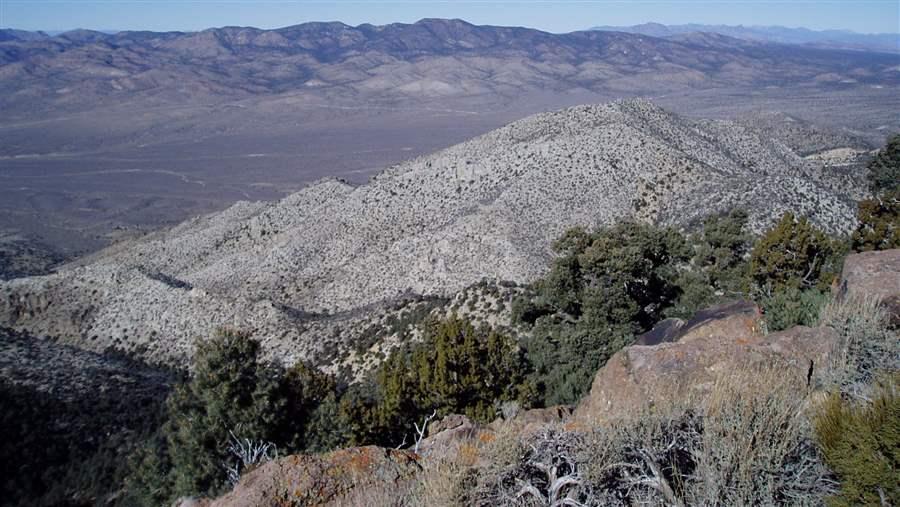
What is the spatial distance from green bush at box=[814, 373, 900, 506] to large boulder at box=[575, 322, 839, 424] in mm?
1902

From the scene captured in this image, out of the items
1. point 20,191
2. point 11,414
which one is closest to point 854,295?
point 11,414

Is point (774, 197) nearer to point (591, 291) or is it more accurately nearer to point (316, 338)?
point (591, 291)

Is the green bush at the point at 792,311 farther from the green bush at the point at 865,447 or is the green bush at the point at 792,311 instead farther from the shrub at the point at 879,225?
the shrub at the point at 879,225

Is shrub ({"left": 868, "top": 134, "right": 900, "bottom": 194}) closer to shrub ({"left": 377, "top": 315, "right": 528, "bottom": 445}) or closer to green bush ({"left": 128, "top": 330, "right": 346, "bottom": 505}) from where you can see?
shrub ({"left": 377, "top": 315, "right": 528, "bottom": 445})

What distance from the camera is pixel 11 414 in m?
21.4

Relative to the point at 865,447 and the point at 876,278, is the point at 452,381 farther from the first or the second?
the point at 865,447

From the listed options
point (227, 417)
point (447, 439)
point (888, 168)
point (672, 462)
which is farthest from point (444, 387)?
point (888, 168)

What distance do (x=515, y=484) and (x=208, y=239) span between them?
46.6 metres

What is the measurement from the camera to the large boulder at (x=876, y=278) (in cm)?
1033

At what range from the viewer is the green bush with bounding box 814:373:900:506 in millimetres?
5188

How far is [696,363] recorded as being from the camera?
364 inches

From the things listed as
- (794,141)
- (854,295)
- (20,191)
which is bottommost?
(20,191)

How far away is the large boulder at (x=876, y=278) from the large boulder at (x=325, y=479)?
7.61 m

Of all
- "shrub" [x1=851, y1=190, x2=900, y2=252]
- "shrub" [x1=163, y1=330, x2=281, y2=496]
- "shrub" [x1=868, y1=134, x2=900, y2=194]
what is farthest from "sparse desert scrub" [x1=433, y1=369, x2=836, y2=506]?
"shrub" [x1=868, y1=134, x2=900, y2=194]
